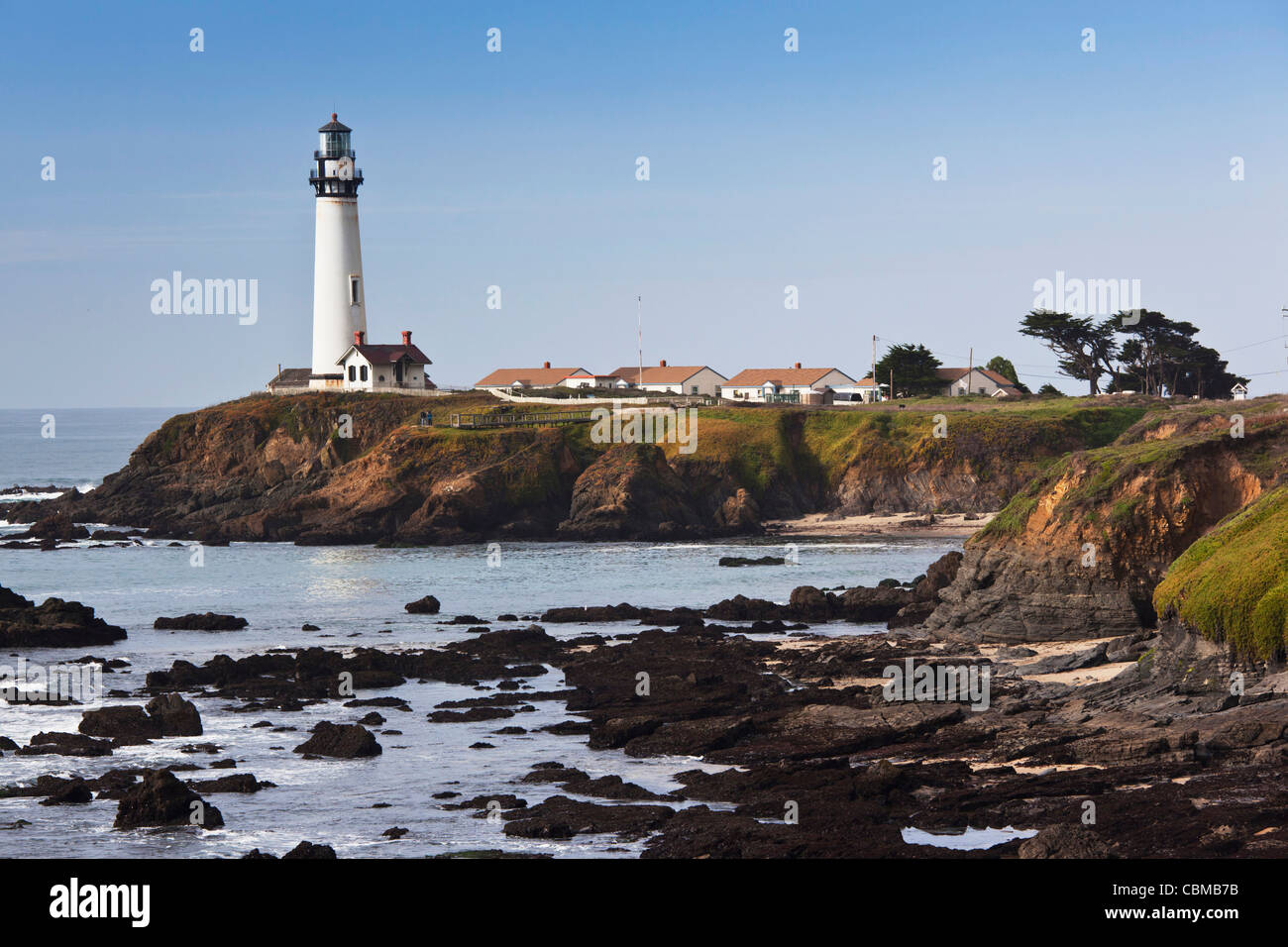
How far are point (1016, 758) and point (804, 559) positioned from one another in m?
38.9

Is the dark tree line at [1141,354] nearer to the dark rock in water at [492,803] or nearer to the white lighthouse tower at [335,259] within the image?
the white lighthouse tower at [335,259]

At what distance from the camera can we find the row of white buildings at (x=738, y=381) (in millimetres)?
111750

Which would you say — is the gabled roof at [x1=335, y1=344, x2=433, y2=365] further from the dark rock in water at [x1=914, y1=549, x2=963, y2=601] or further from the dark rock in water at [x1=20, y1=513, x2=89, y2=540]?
the dark rock in water at [x1=914, y1=549, x2=963, y2=601]

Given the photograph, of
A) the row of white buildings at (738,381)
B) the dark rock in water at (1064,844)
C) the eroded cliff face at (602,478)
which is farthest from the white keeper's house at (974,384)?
the dark rock in water at (1064,844)

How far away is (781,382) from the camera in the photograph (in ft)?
385

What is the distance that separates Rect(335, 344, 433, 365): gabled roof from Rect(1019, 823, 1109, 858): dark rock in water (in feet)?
273

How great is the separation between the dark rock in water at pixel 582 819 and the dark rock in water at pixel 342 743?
6.20m

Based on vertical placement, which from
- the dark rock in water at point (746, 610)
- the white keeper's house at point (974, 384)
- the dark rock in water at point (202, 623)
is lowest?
the dark rock in water at point (202, 623)

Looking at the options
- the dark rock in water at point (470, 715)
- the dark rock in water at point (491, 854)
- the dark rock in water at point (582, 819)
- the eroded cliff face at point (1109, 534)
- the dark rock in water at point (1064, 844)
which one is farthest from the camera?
the eroded cliff face at point (1109, 534)

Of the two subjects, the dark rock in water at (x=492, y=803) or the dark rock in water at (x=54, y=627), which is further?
the dark rock in water at (x=54, y=627)

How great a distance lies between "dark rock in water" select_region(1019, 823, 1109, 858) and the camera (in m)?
18.0

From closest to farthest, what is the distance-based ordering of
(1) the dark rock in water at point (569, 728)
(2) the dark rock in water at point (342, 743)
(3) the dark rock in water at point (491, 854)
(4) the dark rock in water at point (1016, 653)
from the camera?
(3) the dark rock in water at point (491, 854)
(2) the dark rock in water at point (342, 743)
(1) the dark rock in water at point (569, 728)
(4) the dark rock in water at point (1016, 653)

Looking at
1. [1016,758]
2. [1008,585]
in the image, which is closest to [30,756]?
[1016,758]

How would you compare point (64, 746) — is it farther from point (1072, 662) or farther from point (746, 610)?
point (746, 610)
